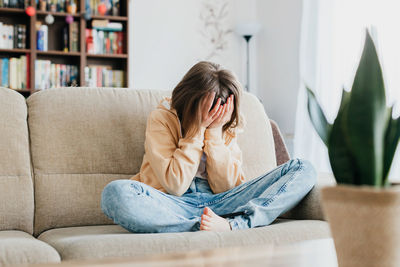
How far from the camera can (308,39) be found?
13.2 ft

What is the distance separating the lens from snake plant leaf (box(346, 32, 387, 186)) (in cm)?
46

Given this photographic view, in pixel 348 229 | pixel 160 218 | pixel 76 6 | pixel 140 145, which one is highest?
pixel 76 6

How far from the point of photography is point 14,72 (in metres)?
4.09

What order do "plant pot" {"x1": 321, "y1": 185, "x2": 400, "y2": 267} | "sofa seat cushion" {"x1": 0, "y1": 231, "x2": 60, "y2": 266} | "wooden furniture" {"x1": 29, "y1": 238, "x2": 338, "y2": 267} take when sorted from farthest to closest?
"sofa seat cushion" {"x1": 0, "y1": 231, "x2": 60, "y2": 266} → "wooden furniture" {"x1": 29, "y1": 238, "x2": 338, "y2": 267} → "plant pot" {"x1": 321, "y1": 185, "x2": 400, "y2": 267}

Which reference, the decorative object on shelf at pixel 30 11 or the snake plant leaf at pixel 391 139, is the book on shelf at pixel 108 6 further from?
the snake plant leaf at pixel 391 139

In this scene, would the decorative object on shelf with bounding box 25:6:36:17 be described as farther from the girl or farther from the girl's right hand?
the girl's right hand

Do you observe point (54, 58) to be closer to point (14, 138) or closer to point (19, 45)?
point (19, 45)

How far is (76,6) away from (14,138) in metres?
2.71

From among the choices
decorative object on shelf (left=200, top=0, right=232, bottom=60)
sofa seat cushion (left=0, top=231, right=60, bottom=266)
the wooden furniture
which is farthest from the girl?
decorative object on shelf (left=200, top=0, right=232, bottom=60)

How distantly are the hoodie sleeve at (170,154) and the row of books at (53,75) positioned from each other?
2570 millimetres

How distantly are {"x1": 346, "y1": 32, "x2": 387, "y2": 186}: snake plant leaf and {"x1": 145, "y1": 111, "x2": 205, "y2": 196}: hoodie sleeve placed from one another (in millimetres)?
1280

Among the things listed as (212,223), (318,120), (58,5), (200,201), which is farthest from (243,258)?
(58,5)

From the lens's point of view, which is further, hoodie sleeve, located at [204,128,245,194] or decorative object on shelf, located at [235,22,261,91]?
decorative object on shelf, located at [235,22,261,91]

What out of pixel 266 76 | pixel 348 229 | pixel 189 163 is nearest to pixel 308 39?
pixel 266 76
